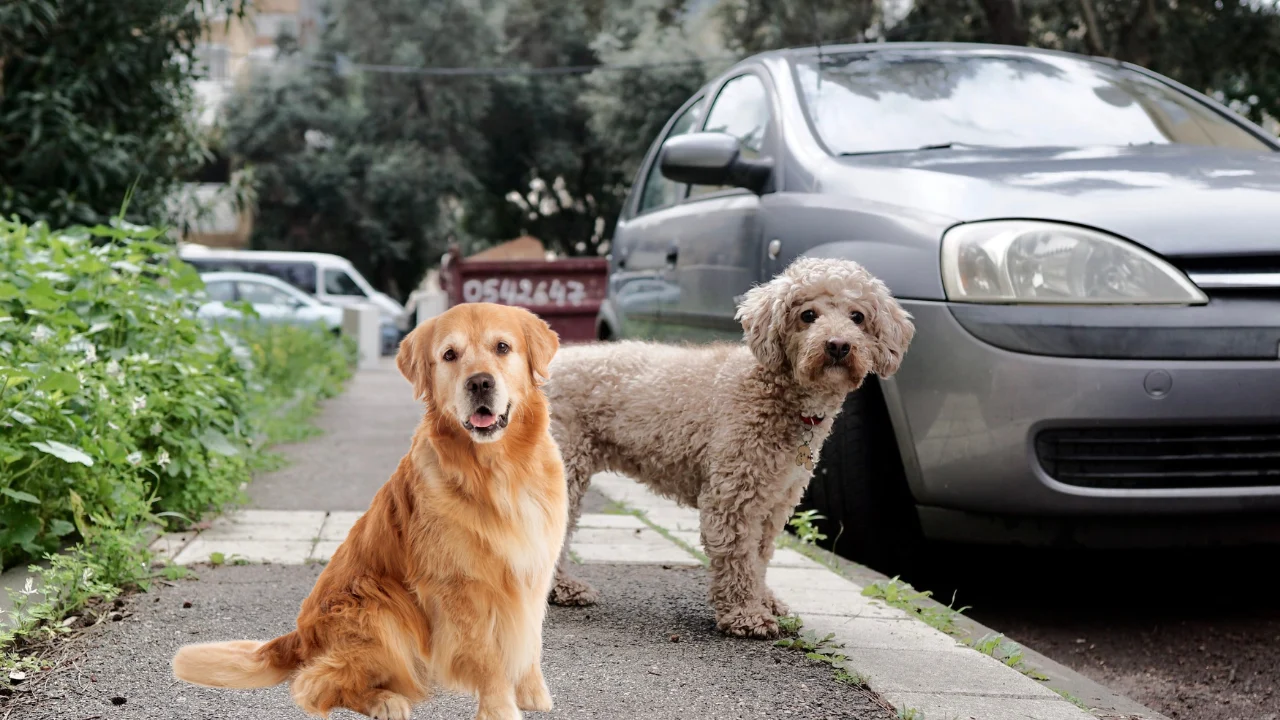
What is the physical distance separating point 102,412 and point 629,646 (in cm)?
215

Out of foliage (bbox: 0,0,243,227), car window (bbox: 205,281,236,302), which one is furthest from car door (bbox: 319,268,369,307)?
foliage (bbox: 0,0,243,227)

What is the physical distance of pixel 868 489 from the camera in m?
4.51

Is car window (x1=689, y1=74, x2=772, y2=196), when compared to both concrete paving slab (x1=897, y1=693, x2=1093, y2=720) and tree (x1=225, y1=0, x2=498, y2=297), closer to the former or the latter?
concrete paving slab (x1=897, y1=693, x2=1093, y2=720)

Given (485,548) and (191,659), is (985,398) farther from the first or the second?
(191,659)

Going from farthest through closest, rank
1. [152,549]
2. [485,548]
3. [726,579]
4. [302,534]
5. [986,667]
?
[302,534], [152,549], [726,579], [986,667], [485,548]

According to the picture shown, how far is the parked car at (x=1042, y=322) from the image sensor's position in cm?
A: 387

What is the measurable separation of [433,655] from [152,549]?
240cm

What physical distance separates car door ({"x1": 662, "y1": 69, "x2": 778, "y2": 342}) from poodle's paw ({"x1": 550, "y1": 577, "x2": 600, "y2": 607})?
140cm

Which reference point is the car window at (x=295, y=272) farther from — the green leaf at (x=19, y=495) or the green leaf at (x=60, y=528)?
the green leaf at (x=19, y=495)

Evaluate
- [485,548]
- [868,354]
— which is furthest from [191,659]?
[868,354]

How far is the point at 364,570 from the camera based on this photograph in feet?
9.14

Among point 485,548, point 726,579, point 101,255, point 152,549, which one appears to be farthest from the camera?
point 101,255

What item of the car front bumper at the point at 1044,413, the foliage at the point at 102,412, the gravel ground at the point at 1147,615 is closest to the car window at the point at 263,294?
the foliage at the point at 102,412

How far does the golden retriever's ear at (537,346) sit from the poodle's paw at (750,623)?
1.31 m
